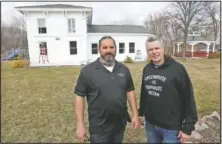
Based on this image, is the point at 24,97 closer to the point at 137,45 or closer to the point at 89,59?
the point at 89,59

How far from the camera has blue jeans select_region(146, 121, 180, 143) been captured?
229cm

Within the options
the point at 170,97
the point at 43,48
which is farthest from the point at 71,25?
the point at 170,97

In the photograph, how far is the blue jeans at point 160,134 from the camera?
7.52 feet

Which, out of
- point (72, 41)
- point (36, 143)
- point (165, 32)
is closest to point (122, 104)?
point (36, 143)

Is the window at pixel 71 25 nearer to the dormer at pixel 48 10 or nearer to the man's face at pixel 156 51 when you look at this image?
the dormer at pixel 48 10

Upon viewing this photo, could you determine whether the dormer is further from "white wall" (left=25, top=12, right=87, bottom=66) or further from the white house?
"white wall" (left=25, top=12, right=87, bottom=66)

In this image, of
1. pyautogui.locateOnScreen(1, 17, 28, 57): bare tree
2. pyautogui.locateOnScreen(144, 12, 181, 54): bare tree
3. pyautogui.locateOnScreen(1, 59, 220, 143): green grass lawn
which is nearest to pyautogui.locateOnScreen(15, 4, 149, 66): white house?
pyautogui.locateOnScreen(1, 17, 28, 57): bare tree

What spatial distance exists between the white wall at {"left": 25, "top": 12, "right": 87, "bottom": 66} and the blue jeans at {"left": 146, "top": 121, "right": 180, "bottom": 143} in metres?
16.7

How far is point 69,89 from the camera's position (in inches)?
316

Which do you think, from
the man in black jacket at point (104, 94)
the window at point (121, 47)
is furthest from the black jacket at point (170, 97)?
the window at point (121, 47)

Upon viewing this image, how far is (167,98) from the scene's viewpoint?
2199 mm

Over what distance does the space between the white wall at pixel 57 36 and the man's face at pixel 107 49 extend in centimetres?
1670

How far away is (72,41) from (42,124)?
49.0 feet

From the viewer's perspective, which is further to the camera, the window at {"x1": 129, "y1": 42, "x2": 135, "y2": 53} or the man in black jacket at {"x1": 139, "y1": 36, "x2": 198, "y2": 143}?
the window at {"x1": 129, "y1": 42, "x2": 135, "y2": 53}
